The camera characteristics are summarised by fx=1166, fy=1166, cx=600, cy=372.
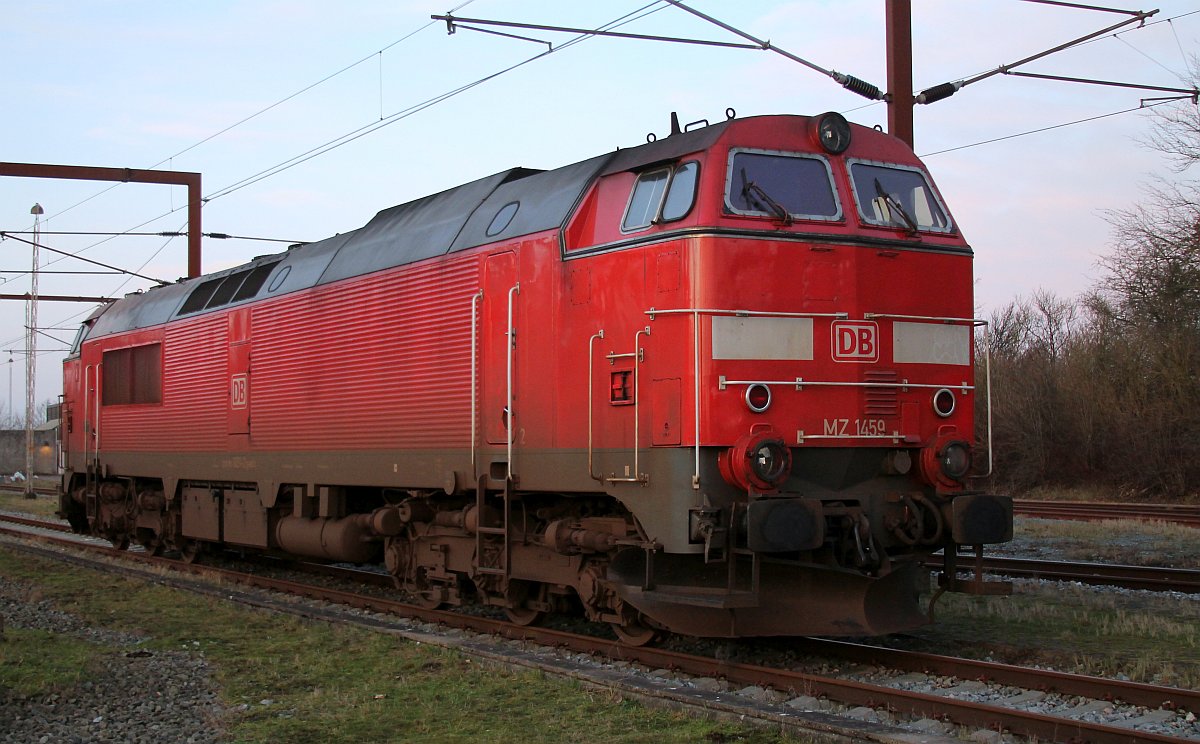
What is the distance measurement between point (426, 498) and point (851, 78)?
26.0 ft

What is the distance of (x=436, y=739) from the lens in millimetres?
7340

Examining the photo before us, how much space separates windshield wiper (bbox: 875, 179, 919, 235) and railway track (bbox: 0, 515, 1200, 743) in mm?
3461

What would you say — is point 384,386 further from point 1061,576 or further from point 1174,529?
point 1174,529

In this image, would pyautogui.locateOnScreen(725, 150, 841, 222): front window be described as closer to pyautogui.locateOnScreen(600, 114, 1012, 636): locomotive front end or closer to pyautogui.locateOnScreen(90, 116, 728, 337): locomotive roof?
pyautogui.locateOnScreen(600, 114, 1012, 636): locomotive front end

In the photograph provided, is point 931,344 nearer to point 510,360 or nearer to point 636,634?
point 636,634

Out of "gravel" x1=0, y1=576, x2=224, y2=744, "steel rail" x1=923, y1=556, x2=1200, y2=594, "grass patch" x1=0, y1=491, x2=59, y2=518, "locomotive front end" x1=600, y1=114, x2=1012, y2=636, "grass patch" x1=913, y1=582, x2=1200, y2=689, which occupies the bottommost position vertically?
"grass patch" x1=0, y1=491, x2=59, y2=518

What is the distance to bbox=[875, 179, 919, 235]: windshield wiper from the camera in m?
9.73

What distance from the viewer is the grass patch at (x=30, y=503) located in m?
31.3

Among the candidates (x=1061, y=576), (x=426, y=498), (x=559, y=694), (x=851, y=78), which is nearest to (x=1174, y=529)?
(x=1061, y=576)

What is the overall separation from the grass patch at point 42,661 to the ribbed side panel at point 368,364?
3.67 meters

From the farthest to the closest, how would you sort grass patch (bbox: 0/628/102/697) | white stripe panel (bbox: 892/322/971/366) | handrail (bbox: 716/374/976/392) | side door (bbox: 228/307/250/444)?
side door (bbox: 228/307/250/444) < white stripe panel (bbox: 892/322/971/366) < handrail (bbox: 716/374/976/392) < grass patch (bbox: 0/628/102/697)

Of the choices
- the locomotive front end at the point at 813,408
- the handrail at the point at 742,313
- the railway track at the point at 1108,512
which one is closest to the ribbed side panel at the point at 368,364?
the handrail at the point at 742,313

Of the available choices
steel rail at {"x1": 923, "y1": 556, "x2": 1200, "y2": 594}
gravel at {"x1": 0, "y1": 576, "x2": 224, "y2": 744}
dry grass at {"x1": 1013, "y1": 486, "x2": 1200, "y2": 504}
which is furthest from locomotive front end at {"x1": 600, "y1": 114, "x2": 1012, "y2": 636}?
dry grass at {"x1": 1013, "y1": 486, "x2": 1200, "y2": 504}

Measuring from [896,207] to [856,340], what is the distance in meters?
1.30
